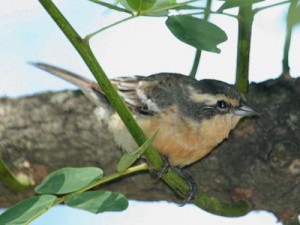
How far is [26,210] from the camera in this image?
210 cm

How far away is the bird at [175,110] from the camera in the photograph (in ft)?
11.6

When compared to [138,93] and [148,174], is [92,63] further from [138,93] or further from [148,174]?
[138,93]

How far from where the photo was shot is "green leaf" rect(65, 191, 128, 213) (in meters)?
2.12

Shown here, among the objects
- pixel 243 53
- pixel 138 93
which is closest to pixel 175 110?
pixel 138 93

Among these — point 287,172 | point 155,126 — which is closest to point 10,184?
point 155,126

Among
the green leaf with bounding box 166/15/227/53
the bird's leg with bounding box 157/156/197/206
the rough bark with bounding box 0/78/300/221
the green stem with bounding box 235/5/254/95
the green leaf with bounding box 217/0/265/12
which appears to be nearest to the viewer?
the green leaf with bounding box 217/0/265/12

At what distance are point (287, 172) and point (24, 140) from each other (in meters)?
1.22

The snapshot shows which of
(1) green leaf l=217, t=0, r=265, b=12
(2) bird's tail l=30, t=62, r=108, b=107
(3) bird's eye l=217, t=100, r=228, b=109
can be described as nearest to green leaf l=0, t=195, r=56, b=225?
(1) green leaf l=217, t=0, r=265, b=12

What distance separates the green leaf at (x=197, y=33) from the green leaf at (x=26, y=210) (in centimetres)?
63

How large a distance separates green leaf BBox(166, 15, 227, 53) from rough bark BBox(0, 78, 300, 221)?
1.22 meters

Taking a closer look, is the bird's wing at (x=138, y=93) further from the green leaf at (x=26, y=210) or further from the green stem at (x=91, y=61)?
the green leaf at (x=26, y=210)

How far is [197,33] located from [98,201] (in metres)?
0.60

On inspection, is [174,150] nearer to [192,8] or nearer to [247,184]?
[247,184]

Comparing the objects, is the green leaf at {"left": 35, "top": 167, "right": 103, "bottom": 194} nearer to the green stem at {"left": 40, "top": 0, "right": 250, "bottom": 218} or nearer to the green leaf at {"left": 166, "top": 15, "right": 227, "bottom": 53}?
the green stem at {"left": 40, "top": 0, "right": 250, "bottom": 218}
